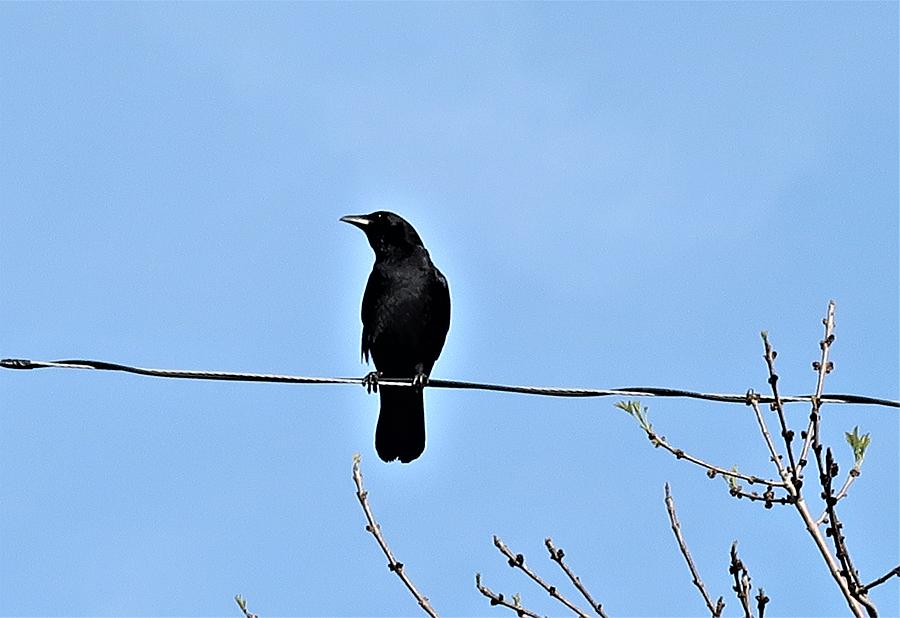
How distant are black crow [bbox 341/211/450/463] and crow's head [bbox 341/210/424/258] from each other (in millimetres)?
136

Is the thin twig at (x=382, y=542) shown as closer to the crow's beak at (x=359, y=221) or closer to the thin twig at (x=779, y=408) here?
the thin twig at (x=779, y=408)

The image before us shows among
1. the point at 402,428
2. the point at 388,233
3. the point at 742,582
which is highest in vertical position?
the point at 388,233

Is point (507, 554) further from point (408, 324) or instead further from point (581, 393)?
point (408, 324)

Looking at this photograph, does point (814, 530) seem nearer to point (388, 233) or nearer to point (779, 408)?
point (779, 408)

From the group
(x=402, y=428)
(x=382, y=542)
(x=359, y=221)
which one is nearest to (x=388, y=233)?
(x=359, y=221)

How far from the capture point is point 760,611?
14.0ft

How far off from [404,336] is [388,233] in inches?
36.0

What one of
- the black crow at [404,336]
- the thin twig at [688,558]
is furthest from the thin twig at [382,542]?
the black crow at [404,336]

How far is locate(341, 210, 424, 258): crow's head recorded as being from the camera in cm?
957

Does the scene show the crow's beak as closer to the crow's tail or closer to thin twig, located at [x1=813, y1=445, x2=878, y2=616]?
the crow's tail

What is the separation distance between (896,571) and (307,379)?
2280 mm

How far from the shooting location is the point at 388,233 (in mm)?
9656

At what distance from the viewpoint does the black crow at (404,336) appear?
30.0 feet

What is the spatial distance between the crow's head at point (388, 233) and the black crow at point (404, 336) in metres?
0.14
